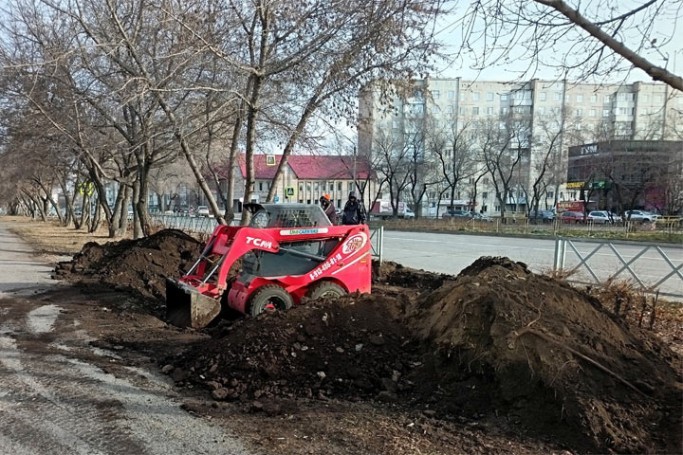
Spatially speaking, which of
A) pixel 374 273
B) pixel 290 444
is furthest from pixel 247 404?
pixel 374 273

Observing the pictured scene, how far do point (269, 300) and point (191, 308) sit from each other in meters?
1.11

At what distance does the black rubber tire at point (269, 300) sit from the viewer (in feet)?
25.0

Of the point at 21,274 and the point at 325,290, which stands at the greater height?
the point at 325,290

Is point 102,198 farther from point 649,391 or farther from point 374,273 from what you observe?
point 649,391

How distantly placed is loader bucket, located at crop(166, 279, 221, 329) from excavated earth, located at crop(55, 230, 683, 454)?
0.99 meters

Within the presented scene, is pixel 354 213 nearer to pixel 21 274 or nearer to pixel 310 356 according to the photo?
pixel 21 274

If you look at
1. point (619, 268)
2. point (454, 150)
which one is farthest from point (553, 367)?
point (454, 150)

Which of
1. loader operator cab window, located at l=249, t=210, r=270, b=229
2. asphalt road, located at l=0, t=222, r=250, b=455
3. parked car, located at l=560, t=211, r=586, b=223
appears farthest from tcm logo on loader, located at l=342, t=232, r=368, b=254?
parked car, located at l=560, t=211, r=586, b=223

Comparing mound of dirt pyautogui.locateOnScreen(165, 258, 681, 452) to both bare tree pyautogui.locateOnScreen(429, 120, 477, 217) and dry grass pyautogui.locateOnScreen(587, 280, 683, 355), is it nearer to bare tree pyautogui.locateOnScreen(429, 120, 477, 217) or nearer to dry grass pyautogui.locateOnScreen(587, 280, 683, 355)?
dry grass pyautogui.locateOnScreen(587, 280, 683, 355)

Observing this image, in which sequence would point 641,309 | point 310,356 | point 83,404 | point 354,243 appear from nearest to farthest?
point 83,404, point 310,356, point 641,309, point 354,243

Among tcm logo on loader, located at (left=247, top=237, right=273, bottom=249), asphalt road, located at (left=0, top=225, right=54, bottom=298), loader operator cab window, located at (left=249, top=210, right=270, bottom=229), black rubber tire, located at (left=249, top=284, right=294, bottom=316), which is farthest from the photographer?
asphalt road, located at (left=0, top=225, right=54, bottom=298)

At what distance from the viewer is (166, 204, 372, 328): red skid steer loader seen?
7777mm

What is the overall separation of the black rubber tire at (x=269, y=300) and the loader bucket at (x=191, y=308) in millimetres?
621

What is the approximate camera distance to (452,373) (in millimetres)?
4875
